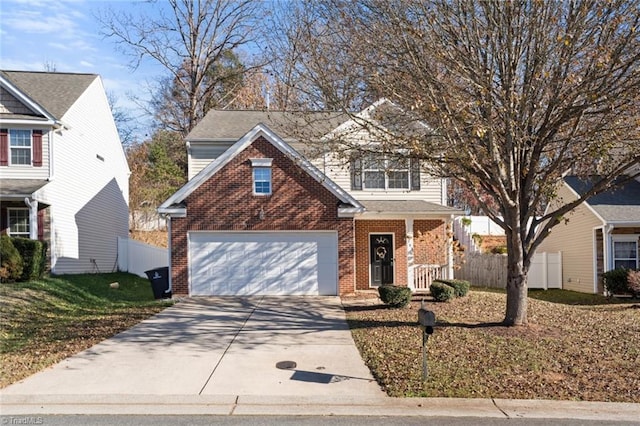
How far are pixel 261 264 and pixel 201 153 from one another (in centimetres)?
650

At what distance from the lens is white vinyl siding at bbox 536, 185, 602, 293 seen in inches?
747

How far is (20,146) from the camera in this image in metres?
18.1

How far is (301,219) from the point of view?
15617mm

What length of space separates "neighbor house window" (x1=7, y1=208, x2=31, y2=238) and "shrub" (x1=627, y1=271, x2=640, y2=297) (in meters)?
21.1

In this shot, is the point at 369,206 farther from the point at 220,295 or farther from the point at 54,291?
the point at 54,291

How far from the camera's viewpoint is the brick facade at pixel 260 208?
15.5 metres

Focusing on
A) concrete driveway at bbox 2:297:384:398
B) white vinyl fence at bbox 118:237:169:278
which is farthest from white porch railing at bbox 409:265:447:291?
white vinyl fence at bbox 118:237:169:278

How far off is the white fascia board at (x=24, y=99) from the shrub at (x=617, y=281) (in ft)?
67.6

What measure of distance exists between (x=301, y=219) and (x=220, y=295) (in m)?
3.56

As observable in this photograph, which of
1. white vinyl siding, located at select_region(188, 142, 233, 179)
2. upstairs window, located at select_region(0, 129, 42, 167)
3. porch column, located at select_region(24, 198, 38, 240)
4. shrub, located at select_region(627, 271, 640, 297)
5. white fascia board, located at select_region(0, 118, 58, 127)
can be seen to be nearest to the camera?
shrub, located at select_region(627, 271, 640, 297)

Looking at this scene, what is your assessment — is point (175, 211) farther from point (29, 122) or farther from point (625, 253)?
point (625, 253)

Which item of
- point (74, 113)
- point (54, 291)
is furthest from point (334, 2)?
point (74, 113)

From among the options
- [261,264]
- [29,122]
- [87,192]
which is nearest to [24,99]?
[29,122]

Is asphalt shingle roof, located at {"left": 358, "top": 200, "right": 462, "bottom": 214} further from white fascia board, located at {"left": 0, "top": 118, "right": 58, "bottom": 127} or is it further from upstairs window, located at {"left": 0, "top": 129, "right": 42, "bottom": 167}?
upstairs window, located at {"left": 0, "top": 129, "right": 42, "bottom": 167}
